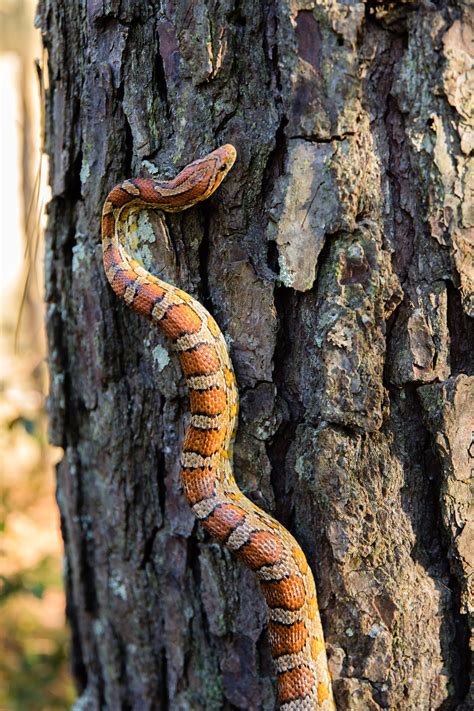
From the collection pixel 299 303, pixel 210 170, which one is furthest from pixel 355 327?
pixel 210 170

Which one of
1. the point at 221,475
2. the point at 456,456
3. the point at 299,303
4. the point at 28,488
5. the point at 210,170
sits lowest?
the point at 28,488

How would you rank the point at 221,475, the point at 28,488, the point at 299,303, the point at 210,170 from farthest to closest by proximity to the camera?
the point at 28,488
the point at 221,475
the point at 299,303
the point at 210,170

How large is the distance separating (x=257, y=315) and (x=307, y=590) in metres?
1.26

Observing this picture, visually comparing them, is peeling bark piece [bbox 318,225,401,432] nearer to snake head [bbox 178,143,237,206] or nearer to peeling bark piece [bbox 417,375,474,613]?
peeling bark piece [bbox 417,375,474,613]

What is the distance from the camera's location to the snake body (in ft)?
8.74

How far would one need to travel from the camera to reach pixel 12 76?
17656 mm

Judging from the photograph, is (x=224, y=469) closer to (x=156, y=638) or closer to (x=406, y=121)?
(x=156, y=638)

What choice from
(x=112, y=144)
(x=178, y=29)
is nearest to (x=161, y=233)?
(x=112, y=144)

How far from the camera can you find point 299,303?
8.39ft

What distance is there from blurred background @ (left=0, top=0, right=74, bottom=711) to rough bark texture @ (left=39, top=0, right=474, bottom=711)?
0.64 meters

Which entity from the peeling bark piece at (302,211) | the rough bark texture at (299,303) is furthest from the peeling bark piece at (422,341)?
the peeling bark piece at (302,211)

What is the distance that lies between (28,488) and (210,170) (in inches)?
340

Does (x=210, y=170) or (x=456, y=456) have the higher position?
(x=210, y=170)

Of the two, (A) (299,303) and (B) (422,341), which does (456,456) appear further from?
(A) (299,303)
